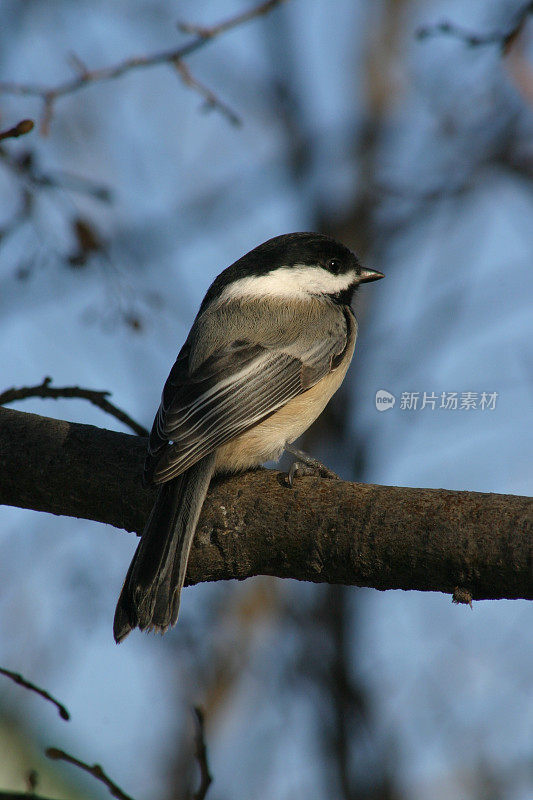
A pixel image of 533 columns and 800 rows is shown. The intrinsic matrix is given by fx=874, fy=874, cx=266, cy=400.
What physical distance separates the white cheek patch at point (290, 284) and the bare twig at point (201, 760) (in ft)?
7.77

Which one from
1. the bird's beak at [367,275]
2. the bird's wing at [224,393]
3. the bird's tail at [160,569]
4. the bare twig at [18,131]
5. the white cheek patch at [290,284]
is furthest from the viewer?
the bird's beak at [367,275]

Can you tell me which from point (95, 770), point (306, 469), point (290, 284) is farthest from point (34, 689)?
point (290, 284)

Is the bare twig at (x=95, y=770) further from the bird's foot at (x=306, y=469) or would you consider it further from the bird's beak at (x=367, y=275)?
the bird's beak at (x=367, y=275)

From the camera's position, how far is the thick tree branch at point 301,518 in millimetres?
2320

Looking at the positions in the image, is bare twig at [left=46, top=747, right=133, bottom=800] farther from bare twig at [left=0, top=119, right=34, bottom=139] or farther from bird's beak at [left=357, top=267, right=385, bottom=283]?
bird's beak at [left=357, top=267, right=385, bottom=283]

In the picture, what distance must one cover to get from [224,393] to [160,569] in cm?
83

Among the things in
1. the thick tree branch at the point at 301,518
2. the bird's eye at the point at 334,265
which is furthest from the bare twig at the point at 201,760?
the bird's eye at the point at 334,265

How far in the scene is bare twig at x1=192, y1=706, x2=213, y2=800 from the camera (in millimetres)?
Answer: 1855

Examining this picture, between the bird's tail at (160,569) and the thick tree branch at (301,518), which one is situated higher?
the thick tree branch at (301,518)

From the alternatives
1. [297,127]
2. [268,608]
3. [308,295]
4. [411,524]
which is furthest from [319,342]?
[297,127]

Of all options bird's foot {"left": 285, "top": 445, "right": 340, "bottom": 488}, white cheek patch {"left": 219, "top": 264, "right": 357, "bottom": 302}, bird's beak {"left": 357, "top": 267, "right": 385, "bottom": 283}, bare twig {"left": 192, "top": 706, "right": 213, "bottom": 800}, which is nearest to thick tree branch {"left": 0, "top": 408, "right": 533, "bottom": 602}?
bird's foot {"left": 285, "top": 445, "right": 340, "bottom": 488}

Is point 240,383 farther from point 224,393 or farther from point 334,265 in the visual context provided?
point 334,265

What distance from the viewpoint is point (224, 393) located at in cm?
343

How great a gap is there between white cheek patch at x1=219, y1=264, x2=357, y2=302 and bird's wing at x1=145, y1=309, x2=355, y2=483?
36cm
